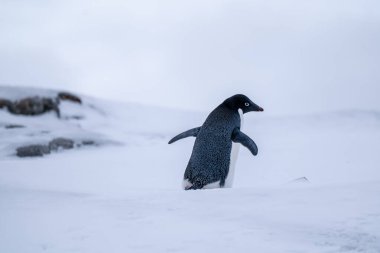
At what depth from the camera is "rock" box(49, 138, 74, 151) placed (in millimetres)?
7700

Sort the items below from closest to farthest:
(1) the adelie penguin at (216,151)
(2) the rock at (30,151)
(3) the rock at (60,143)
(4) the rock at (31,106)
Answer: (1) the adelie penguin at (216,151)
(2) the rock at (30,151)
(3) the rock at (60,143)
(4) the rock at (31,106)

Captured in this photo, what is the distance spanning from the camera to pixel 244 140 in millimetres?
3266

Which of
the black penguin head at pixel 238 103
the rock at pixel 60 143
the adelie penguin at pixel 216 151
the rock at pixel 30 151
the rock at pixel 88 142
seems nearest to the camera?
the adelie penguin at pixel 216 151

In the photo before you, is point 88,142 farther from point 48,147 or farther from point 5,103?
point 5,103

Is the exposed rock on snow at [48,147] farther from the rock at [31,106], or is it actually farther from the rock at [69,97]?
the rock at [69,97]

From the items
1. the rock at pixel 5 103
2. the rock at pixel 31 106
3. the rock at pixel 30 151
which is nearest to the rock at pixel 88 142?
the rock at pixel 30 151

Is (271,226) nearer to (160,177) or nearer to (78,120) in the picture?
(160,177)

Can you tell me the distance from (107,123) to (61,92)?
171 centimetres

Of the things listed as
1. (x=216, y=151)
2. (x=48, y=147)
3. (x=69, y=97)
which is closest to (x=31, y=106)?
(x=69, y=97)

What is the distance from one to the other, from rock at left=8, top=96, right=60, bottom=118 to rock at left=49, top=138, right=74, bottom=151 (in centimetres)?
310

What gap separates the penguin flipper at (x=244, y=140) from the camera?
127 inches

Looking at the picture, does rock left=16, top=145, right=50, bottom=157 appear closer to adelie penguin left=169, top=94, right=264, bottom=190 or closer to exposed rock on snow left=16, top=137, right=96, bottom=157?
exposed rock on snow left=16, top=137, right=96, bottom=157

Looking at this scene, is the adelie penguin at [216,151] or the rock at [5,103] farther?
the rock at [5,103]

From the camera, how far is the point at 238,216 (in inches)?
69.2
